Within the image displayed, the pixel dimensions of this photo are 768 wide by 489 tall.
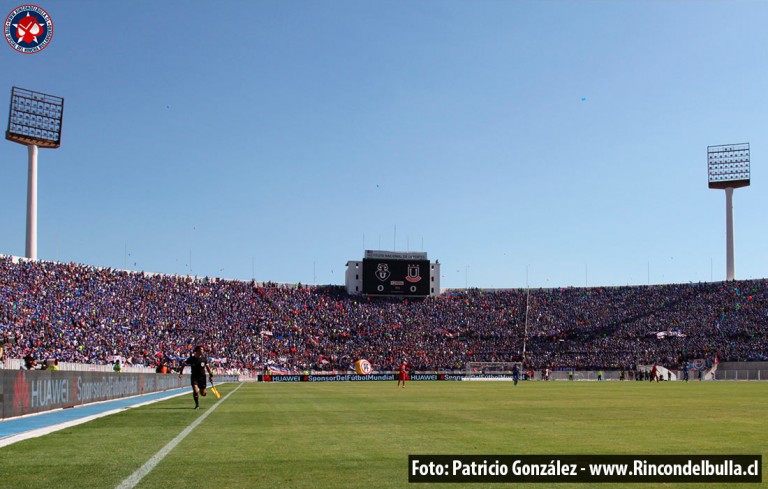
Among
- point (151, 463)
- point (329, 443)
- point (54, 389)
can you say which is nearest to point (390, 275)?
point (54, 389)

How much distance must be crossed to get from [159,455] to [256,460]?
153 cm

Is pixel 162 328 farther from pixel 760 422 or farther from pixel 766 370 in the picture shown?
pixel 760 422

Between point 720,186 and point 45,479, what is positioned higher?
point 720,186

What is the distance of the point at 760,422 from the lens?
17609 millimetres

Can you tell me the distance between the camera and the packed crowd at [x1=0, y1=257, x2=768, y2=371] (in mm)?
70000

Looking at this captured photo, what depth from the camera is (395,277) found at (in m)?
109

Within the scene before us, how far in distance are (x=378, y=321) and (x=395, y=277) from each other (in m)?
9.86

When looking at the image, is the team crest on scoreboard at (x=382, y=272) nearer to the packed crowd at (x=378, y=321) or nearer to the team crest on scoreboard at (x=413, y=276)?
the team crest on scoreboard at (x=413, y=276)

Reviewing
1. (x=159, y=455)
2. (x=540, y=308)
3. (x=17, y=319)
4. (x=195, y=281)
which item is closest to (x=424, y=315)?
(x=540, y=308)

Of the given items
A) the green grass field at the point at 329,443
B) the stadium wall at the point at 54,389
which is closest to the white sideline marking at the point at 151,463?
the green grass field at the point at 329,443

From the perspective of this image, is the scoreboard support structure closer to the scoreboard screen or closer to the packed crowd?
the scoreboard screen

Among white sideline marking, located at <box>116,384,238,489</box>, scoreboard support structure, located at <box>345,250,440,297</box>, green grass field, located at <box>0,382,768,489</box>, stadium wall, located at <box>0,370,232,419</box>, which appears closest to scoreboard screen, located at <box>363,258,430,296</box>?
scoreboard support structure, located at <box>345,250,440,297</box>

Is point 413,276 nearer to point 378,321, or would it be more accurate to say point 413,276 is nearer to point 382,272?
point 382,272

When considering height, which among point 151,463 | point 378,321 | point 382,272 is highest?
point 382,272
